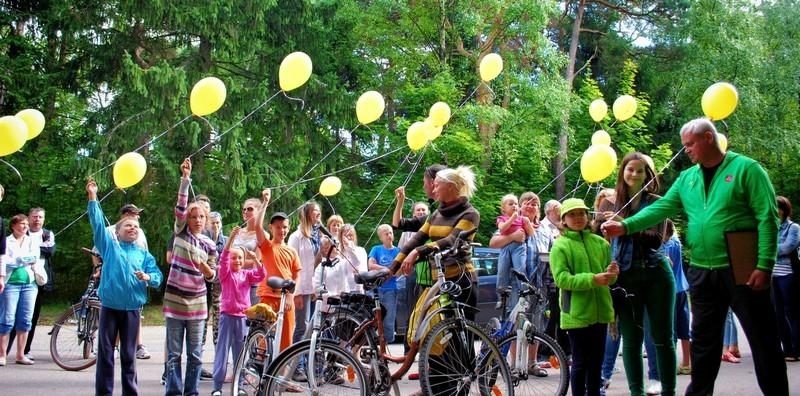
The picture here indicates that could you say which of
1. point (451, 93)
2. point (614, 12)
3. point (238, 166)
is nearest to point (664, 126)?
point (614, 12)

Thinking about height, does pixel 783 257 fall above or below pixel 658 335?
above

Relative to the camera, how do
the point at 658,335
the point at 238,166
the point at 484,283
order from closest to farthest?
1. the point at 658,335
2. the point at 484,283
3. the point at 238,166

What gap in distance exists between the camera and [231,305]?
7.52 metres

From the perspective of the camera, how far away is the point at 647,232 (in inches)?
239

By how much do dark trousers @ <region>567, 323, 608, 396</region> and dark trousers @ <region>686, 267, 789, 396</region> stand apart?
719 mm

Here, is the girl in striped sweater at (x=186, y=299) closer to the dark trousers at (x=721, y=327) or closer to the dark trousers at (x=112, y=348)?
the dark trousers at (x=112, y=348)

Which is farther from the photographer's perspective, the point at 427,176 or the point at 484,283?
the point at 484,283

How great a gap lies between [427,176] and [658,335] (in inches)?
90.0

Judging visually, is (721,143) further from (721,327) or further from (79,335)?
(79,335)

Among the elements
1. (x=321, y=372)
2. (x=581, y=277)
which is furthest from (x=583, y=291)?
(x=321, y=372)

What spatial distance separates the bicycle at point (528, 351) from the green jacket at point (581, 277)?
0.96 meters

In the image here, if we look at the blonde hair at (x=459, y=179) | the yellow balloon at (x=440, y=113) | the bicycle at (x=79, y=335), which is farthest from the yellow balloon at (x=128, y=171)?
the yellow balloon at (x=440, y=113)

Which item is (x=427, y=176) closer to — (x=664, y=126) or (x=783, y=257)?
(x=783, y=257)

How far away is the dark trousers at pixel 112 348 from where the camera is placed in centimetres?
669
